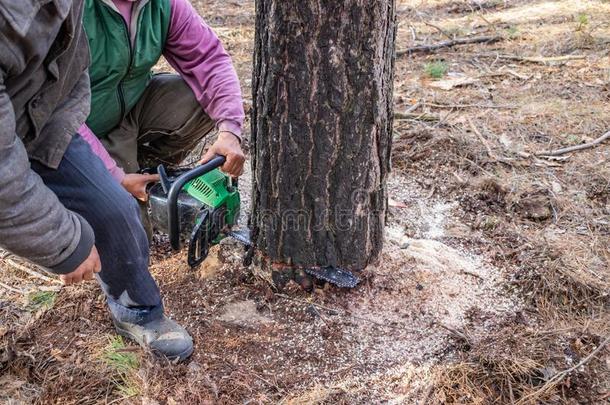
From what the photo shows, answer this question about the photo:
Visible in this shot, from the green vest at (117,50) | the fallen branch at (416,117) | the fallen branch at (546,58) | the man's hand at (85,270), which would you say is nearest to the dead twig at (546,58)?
the fallen branch at (546,58)

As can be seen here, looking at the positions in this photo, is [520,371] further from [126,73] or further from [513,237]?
[126,73]

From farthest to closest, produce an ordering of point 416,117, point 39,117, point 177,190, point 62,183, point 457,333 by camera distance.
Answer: point 416,117
point 457,333
point 177,190
point 62,183
point 39,117

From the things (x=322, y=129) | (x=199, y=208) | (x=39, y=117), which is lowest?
(x=199, y=208)

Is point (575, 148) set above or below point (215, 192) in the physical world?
below

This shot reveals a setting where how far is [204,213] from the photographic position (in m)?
2.42

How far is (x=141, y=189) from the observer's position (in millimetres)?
2656

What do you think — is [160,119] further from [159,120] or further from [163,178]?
[163,178]

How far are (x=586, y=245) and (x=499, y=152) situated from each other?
990 mm

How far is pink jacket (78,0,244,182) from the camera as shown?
2.69m

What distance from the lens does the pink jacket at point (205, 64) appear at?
8.84 feet

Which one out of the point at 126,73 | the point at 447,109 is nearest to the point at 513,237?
the point at 447,109

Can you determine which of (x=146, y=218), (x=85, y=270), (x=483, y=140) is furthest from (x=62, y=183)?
(x=483, y=140)

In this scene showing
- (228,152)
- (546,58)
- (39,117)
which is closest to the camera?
(39,117)

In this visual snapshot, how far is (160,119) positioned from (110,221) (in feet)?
3.58
